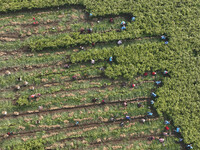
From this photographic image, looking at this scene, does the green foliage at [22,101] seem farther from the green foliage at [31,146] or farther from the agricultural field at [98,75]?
the green foliage at [31,146]

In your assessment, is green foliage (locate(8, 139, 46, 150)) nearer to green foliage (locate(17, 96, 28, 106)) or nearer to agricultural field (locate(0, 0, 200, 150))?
agricultural field (locate(0, 0, 200, 150))

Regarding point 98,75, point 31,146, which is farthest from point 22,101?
point 98,75

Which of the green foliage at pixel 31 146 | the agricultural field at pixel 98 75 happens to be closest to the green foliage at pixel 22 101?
the agricultural field at pixel 98 75

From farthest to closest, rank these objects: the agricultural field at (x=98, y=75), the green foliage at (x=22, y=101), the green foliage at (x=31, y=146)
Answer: the agricultural field at (x=98, y=75)
the green foliage at (x=22, y=101)
the green foliage at (x=31, y=146)

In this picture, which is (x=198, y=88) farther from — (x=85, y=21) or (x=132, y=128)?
(x=85, y=21)

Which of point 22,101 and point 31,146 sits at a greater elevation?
point 22,101

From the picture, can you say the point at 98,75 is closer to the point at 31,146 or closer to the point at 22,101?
the point at 22,101

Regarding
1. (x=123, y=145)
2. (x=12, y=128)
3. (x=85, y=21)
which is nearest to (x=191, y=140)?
(x=123, y=145)

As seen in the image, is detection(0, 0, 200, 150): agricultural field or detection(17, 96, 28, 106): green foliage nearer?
detection(17, 96, 28, 106): green foliage

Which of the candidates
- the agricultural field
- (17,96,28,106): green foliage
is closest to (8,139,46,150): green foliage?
the agricultural field
